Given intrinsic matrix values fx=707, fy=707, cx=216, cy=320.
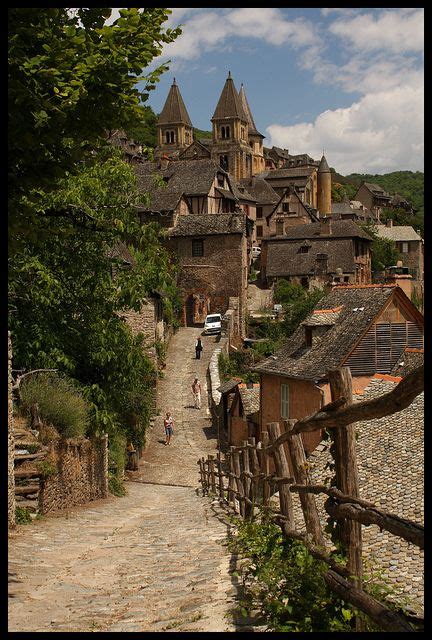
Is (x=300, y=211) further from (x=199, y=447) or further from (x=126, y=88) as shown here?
(x=126, y=88)

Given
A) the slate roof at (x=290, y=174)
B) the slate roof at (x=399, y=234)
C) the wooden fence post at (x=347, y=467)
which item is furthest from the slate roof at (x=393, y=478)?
the slate roof at (x=290, y=174)

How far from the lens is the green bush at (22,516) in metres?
13.3

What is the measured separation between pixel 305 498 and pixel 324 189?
10775 centimetres

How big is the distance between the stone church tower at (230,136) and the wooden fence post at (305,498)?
10467 centimetres

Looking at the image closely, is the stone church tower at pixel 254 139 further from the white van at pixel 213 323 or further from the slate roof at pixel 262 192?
the white van at pixel 213 323

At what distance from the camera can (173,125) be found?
4648 inches

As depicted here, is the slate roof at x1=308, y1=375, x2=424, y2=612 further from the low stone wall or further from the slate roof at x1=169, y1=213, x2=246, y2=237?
the slate roof at x1=169, y1=213, x2=246, y2=237

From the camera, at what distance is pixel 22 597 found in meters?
8.23

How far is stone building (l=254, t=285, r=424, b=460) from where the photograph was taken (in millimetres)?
24594

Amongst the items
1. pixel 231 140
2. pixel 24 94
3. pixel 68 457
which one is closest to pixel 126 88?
pixel 24 94

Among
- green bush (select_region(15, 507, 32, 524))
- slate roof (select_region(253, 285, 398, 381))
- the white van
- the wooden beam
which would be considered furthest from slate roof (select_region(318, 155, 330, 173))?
the wooden beam

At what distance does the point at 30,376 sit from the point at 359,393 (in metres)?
10.4

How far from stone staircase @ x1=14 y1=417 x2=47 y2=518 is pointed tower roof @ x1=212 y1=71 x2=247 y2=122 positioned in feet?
333

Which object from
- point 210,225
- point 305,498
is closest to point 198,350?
point 210,225
